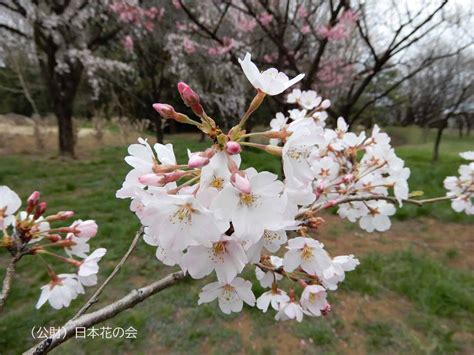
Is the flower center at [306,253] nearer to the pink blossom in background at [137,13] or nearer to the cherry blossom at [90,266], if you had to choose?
the cherry blossom at [90,266]

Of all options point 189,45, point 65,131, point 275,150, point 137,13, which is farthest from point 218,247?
point 65,131

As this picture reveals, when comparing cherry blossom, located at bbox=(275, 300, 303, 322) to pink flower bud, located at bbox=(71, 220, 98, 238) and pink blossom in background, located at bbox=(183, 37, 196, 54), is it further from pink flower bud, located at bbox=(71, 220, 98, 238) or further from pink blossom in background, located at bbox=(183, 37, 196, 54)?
pink blossom in background, located at bbox=(183, 37, 196, 54)

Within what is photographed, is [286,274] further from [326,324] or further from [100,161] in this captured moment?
Answer: [100,161]

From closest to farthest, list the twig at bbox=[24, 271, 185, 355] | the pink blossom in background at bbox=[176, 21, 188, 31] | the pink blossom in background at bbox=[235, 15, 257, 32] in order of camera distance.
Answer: the twig at bbox=[24, 271, 185, 355] → the pink blossom in background at bbox=[176, 21, 188, 31] → the pink blossom in background at bbox=[235, 15, 257, 32]

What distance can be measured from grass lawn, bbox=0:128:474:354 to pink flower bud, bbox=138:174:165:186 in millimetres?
2142

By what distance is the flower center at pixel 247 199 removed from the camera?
59 centimetres

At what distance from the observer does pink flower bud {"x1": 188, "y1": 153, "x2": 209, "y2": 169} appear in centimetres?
59

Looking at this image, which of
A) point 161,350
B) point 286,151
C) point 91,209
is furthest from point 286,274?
point 91,209

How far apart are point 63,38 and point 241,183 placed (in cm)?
888

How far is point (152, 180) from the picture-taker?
65 centimetres

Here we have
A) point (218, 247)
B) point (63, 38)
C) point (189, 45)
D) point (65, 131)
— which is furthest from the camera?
point (65, 131)

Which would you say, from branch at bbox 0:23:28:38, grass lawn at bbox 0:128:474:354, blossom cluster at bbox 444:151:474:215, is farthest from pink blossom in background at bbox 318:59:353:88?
branch at bbox 0:23:28:38

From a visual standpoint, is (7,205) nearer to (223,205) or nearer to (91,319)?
(91,319)

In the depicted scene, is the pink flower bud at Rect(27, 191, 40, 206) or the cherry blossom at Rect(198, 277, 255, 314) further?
the pink flower bud at Rect(27, 191, 40, 206)
